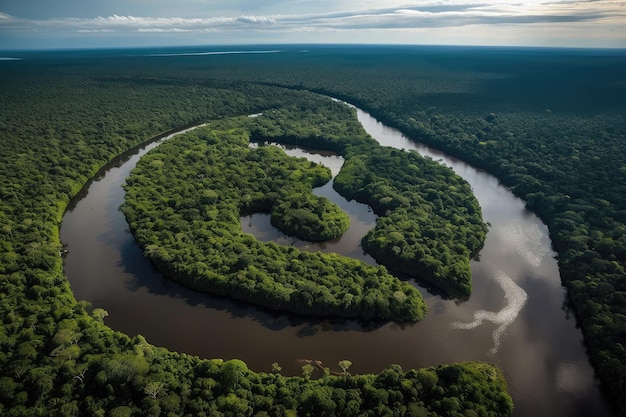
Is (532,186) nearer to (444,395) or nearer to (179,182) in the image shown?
(444,395)

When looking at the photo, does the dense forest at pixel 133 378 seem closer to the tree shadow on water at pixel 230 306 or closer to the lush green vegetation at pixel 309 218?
the tree shadow on water at pixel 230 306

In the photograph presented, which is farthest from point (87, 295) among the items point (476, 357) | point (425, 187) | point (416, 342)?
point (425, 187)

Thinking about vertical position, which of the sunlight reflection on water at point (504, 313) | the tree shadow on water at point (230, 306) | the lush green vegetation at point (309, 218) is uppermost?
the lush green vegetation at point (309, 218)

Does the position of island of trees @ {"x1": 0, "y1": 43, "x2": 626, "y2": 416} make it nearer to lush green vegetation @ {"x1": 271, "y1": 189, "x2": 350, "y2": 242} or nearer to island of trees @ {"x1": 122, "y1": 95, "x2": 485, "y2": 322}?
island of trees @ {"x1": 122, "y1": 95, "x2": 485, "y2": 322}

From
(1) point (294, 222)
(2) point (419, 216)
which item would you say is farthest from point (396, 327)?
(1) point (294, 222)

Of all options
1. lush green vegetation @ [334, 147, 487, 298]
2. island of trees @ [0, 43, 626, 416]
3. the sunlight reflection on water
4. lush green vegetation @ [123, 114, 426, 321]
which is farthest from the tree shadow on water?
lush green vegetation @ [334, 147, 487, 298]

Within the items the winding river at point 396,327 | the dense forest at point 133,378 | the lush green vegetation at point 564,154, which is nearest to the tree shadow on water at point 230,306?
the winding river at point 396,327

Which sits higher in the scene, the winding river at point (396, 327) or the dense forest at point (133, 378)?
the dense forest at point (133, 378)
